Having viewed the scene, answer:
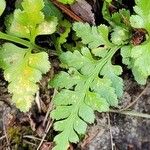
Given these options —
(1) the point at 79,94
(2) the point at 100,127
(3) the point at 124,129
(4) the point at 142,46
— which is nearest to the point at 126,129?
(3) the point at 124,129

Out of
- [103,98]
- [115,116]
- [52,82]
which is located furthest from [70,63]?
[115,116]

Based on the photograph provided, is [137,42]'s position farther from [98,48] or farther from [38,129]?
[38,129]

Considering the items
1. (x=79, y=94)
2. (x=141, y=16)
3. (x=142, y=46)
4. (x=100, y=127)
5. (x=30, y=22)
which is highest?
(x=141, y=16)

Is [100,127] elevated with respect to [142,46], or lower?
lower

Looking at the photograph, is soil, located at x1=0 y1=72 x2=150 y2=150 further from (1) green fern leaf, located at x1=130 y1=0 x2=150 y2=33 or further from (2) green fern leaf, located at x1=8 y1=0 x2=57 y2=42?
(2) green fern leaf, located at x1=8 y1=0 x2=57 y2=42

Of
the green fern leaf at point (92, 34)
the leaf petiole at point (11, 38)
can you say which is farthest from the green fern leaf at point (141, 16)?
the leaf petiole at point (11, 38)

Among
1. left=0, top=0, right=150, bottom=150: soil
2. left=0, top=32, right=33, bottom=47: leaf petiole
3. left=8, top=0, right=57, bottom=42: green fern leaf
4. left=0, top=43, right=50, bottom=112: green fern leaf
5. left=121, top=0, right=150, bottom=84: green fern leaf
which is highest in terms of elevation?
left=121, top=0, right=150, bottom=84: green fern leaf

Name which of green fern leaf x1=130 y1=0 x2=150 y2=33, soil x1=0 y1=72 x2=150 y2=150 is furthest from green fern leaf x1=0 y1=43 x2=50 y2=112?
green fern leaf x1=130 y1=0 x2=150 y2=33

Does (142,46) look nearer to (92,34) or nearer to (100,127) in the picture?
(92,34)
